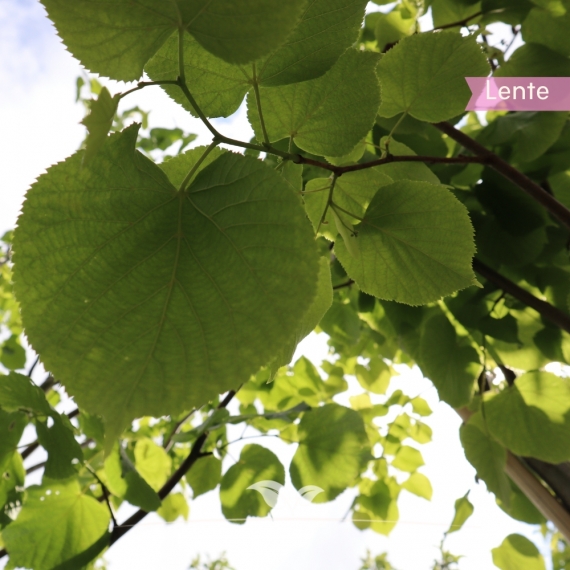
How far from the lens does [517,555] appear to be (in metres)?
0.74

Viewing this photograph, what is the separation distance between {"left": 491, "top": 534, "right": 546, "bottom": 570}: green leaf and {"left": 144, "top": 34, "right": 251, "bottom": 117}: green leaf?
0.74m

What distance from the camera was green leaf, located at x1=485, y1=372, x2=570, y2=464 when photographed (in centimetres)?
62

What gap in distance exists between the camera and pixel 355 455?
27.4 inches

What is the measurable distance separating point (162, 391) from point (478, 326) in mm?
521

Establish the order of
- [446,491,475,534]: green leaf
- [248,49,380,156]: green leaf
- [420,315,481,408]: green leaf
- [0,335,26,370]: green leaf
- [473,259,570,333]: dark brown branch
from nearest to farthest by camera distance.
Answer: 1. [248,49,380,156]: green leaf
2. [473,259,570,333]: dark brown branch
3. [420,315,481,408]: green leaf
4. [446,491,475,534]: green leaf
5. [0,335,26,370]: green leaf

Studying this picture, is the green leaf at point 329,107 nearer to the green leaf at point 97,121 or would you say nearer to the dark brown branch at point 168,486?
the green leaf at point 97,121

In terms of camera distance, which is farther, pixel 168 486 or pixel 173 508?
pixel 173 508

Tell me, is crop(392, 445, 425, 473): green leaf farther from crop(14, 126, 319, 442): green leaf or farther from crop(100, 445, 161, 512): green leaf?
crop(14, 126, 319, 442): green leaf

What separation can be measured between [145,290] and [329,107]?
0.56 ft

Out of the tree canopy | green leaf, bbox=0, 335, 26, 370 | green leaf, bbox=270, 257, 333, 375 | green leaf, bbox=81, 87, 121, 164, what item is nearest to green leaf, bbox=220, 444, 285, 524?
the tree canopy

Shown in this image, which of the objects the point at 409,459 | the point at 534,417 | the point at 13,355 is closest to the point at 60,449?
the point at 534,417

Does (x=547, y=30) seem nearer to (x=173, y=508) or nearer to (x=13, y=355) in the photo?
(x=173, y=508)

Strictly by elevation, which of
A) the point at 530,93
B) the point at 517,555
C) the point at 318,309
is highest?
the point at 530,93

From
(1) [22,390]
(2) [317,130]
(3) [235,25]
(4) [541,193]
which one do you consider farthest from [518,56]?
(1) [22,390]
